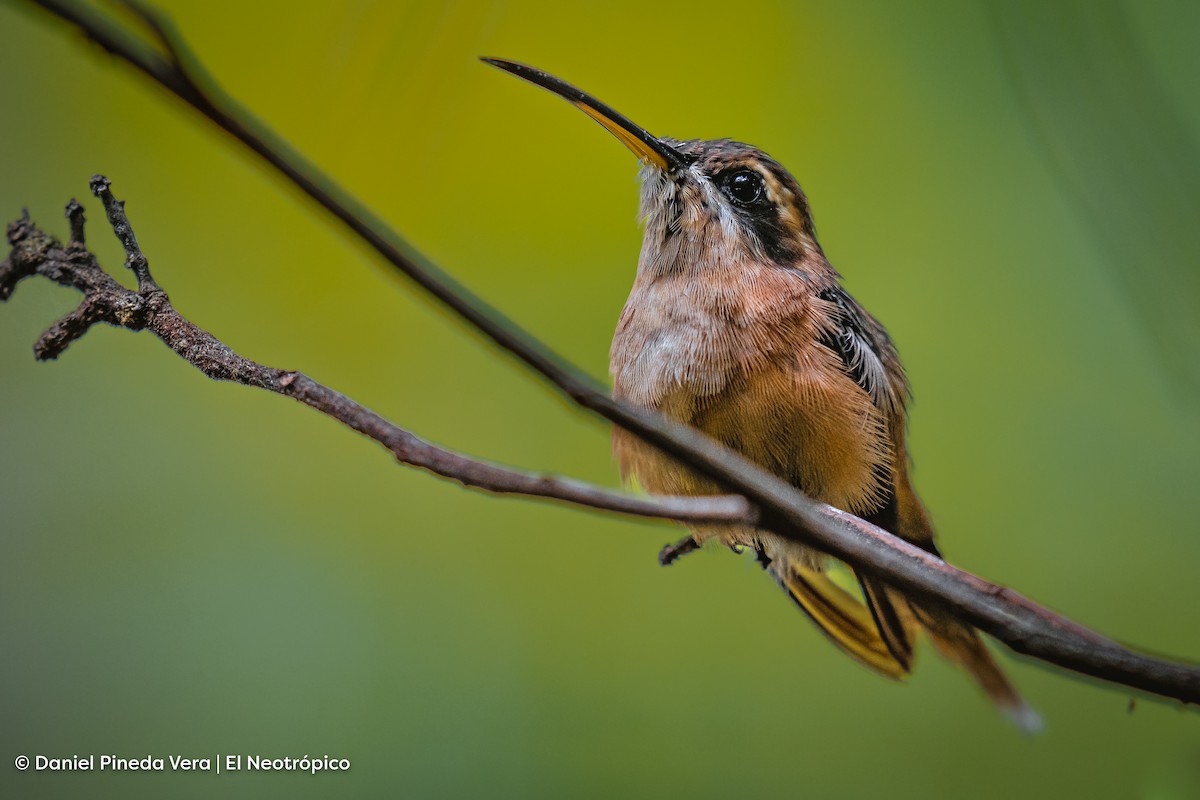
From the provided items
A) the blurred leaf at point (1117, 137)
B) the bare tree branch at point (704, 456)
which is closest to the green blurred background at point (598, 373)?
the blurred leaf at point (1117, 137)

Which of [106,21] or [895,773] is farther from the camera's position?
[895,773]

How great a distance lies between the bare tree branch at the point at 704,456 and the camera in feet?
1.12

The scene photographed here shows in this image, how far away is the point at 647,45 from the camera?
107 cm

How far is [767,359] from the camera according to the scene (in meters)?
0.85

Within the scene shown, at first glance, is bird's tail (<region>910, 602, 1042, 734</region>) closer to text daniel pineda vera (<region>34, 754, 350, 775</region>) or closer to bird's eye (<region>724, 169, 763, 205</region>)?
bird's eye (<region>724, 169, 763, 205</region>)

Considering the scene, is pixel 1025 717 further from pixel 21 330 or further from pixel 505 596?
pixel 21 330

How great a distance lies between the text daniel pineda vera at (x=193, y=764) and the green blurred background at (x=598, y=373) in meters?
Answer: 0.02

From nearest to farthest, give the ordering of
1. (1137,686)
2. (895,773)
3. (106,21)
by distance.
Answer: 1. (106,21)
2. (1137,686)
3. (895,773)

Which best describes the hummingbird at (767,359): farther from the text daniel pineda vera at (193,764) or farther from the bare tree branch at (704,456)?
the text daniel pineda vera at (193,764)

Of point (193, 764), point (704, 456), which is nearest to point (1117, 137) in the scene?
point (704, 456)

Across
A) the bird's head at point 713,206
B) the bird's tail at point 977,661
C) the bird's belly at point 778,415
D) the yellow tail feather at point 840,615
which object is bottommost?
the bird's tail at point 977,661

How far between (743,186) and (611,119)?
0.57ft

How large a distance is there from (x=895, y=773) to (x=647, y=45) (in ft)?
3.31

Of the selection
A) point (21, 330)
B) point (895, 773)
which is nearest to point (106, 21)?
point (21, 330)
